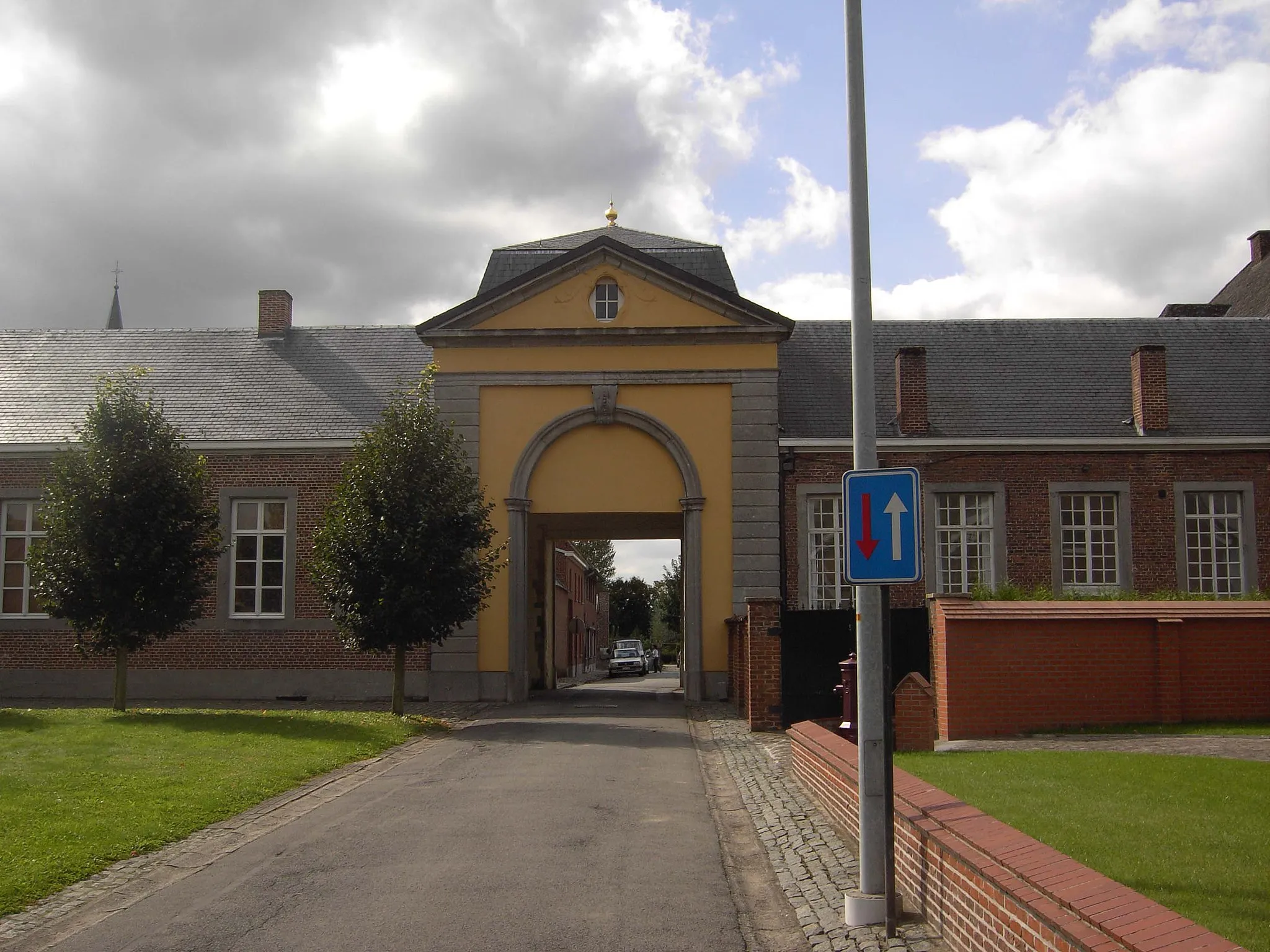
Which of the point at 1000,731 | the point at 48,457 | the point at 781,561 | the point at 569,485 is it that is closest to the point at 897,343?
the point at 781,561

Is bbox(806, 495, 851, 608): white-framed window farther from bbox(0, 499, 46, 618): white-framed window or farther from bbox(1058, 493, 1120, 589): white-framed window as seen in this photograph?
bbox(0, 499, 46, 618): white-framed window

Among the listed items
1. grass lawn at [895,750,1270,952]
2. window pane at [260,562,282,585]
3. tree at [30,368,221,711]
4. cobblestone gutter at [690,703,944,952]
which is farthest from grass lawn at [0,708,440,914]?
grass lawn at [895,750,1270,952]

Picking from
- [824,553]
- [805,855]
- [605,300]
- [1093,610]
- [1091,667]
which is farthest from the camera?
[824,553]

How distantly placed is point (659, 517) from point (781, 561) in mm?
2703

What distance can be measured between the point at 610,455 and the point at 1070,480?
28.8 feet

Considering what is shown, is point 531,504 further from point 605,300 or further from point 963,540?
point 963,540

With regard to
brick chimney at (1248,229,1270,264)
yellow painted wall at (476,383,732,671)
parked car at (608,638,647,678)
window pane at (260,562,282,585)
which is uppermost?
brick chimney at (1248,229,1270,264)

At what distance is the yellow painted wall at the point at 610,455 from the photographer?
Answer: 2230 cm

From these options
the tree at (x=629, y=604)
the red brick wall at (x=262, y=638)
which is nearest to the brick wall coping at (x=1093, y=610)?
the red brick wall at (x=262, y=638)

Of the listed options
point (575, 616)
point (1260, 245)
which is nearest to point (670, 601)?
point (575, 616)

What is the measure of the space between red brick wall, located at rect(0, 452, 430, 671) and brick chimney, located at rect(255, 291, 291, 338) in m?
4.69

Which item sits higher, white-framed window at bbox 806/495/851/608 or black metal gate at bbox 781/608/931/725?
white-framed window at bbox 806/495/851/608

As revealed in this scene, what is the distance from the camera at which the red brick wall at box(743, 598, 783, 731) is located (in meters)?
16.5

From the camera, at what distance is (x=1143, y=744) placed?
492 inches
